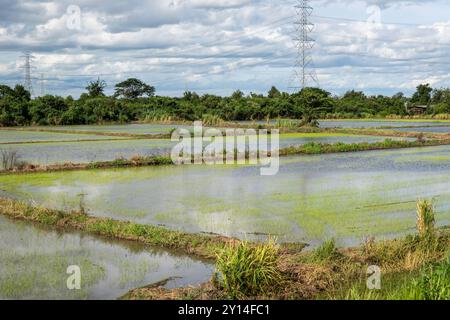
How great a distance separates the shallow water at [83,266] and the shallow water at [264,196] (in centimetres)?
162

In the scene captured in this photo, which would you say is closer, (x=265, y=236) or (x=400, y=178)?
(x=265, y=236)

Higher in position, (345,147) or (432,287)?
(345,147)

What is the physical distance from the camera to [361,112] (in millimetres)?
62312

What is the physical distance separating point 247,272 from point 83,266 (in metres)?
2.66

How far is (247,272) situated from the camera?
20.9ft

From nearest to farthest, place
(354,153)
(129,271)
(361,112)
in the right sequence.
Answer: (129,271), (354,153), (361,112)

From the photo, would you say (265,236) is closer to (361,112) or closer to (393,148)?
(393,148)

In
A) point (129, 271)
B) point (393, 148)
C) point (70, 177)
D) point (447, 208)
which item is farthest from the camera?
point (393, 148)

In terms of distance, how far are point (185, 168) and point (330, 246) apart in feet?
37.3

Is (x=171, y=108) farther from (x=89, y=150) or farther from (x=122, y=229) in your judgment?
(x=122, y=229)

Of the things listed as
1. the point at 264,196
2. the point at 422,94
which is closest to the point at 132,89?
the point at 422,94

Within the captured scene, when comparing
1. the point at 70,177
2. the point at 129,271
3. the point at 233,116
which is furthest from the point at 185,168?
the point at 233,116

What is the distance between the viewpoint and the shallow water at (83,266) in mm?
6754

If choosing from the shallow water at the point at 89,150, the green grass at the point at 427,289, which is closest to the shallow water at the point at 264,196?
the green grass at the point at 427,289
